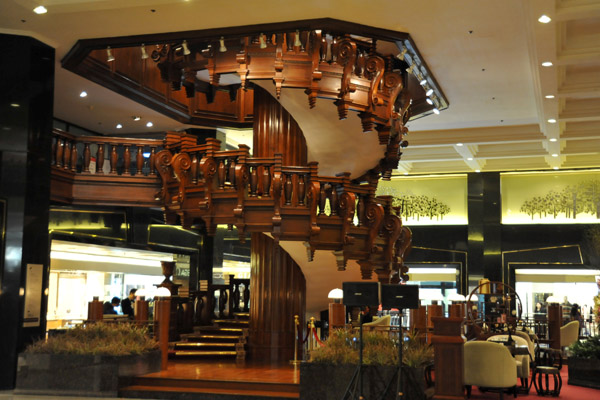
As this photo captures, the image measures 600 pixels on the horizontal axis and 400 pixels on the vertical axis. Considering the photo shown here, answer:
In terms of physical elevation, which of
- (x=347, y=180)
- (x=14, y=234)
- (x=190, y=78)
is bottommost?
(x=14, y=234)

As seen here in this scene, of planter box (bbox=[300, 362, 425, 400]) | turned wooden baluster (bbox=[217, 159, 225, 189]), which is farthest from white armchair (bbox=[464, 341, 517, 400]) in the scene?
turned wooden baluster (bbox=[217, 159, 225, 189])

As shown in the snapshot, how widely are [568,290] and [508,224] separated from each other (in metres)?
2.56

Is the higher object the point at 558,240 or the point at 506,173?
the point at 506,173

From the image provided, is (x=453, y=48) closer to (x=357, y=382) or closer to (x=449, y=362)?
(x=449, y=362)

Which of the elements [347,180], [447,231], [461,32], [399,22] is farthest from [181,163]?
[447,231]

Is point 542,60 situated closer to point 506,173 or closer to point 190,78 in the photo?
point 190,78

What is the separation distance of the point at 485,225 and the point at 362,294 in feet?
46.7

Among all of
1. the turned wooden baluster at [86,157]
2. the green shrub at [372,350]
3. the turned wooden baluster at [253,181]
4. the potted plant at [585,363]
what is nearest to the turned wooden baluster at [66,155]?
the turned wooden baluster at [86,157]

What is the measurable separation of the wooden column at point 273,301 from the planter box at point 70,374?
9.47 ft

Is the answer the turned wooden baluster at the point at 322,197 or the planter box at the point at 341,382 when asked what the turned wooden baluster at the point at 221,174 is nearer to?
the turned wooden baluster at the point at 322,197

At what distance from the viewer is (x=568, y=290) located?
69.3 ft

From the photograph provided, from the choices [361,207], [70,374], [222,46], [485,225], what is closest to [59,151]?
[222,46]

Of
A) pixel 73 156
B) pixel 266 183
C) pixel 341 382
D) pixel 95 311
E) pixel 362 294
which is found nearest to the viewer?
pixel 362 294

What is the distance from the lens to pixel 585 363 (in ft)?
37.0
